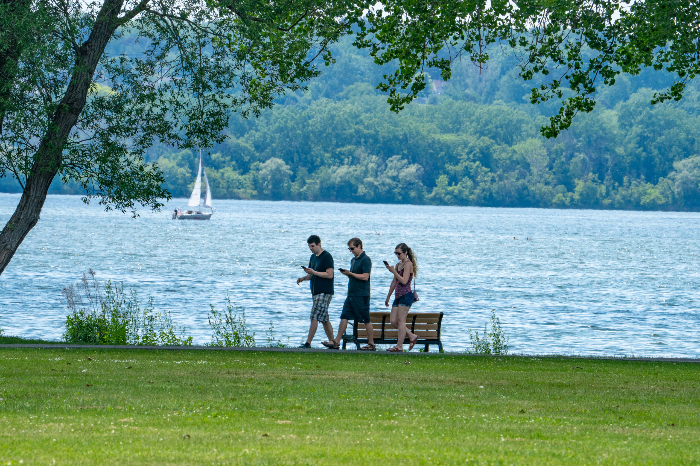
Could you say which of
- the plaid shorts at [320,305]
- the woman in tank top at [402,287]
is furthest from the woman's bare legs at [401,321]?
the plaid shorts at [320,305]

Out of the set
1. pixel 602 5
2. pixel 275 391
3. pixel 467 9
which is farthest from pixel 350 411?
pixel 602 5

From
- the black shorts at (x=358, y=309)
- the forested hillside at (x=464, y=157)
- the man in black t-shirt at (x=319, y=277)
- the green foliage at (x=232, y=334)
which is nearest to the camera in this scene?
the man in black t-shirt at (x=319, y=277)

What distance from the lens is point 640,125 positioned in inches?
5714

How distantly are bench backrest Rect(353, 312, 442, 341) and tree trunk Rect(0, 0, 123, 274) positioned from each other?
16.9 feet

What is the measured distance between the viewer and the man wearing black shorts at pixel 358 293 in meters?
14.0

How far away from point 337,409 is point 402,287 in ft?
18.2

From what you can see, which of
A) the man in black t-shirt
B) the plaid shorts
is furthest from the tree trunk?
the plaid shorts

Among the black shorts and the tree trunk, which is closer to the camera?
the tree trunk

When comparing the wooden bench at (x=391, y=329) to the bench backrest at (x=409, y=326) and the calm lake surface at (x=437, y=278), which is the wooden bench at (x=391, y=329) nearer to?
the bench backrest at (x=409, y=326)

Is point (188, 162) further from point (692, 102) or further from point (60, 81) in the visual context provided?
point (60, 81)

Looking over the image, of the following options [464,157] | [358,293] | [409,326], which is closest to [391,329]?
[409,326]

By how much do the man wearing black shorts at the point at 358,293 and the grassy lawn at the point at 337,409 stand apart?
96 cm

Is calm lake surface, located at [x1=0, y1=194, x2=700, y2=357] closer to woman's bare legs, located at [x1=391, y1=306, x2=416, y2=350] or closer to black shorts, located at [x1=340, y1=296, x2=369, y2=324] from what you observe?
woman's bare legs, located at [x1=391, y1=306, x2=416, y2=350]

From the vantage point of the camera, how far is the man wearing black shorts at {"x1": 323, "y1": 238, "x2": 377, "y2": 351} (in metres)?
14.0
